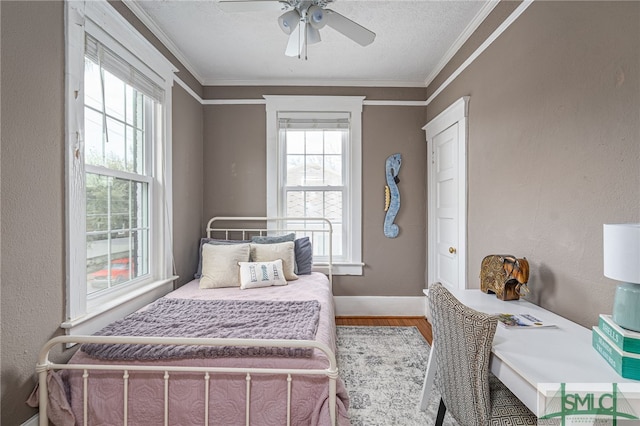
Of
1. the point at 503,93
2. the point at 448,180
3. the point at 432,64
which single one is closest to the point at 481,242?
the point at 448,180

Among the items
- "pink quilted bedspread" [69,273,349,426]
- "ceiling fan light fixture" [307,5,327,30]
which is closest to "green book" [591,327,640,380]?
"pink quilted bedspread" [69,273,349,426]

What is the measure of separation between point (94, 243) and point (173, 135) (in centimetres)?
125

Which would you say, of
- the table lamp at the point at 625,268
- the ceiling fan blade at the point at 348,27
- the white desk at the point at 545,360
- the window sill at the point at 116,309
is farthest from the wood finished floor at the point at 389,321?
the ceiling fan blade at the point at 348,27

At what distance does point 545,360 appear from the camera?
1.09 m

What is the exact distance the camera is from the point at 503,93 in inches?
84.5

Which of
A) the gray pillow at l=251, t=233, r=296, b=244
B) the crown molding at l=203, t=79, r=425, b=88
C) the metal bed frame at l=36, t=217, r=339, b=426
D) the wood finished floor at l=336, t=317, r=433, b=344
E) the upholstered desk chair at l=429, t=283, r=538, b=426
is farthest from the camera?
the crown molding at l=203, t=79, r=425, b=88

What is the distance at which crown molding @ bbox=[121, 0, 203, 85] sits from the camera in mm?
2184

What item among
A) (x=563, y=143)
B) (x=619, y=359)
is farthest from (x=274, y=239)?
(x=619, y=359)

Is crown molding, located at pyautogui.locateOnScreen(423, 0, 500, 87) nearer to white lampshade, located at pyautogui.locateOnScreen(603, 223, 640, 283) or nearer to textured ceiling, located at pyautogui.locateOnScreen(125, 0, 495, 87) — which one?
textured ceiling, located at pyautogui.locateOnScreen(125, 0, 495, 87)

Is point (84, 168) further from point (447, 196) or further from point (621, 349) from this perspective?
point (447, 196)

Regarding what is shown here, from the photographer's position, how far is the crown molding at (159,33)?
7.17ft

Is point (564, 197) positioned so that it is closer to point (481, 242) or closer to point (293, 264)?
point (481, 242)

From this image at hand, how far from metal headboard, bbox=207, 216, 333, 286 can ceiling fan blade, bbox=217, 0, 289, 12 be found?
7.10 feet

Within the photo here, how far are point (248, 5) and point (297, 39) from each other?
34cm
